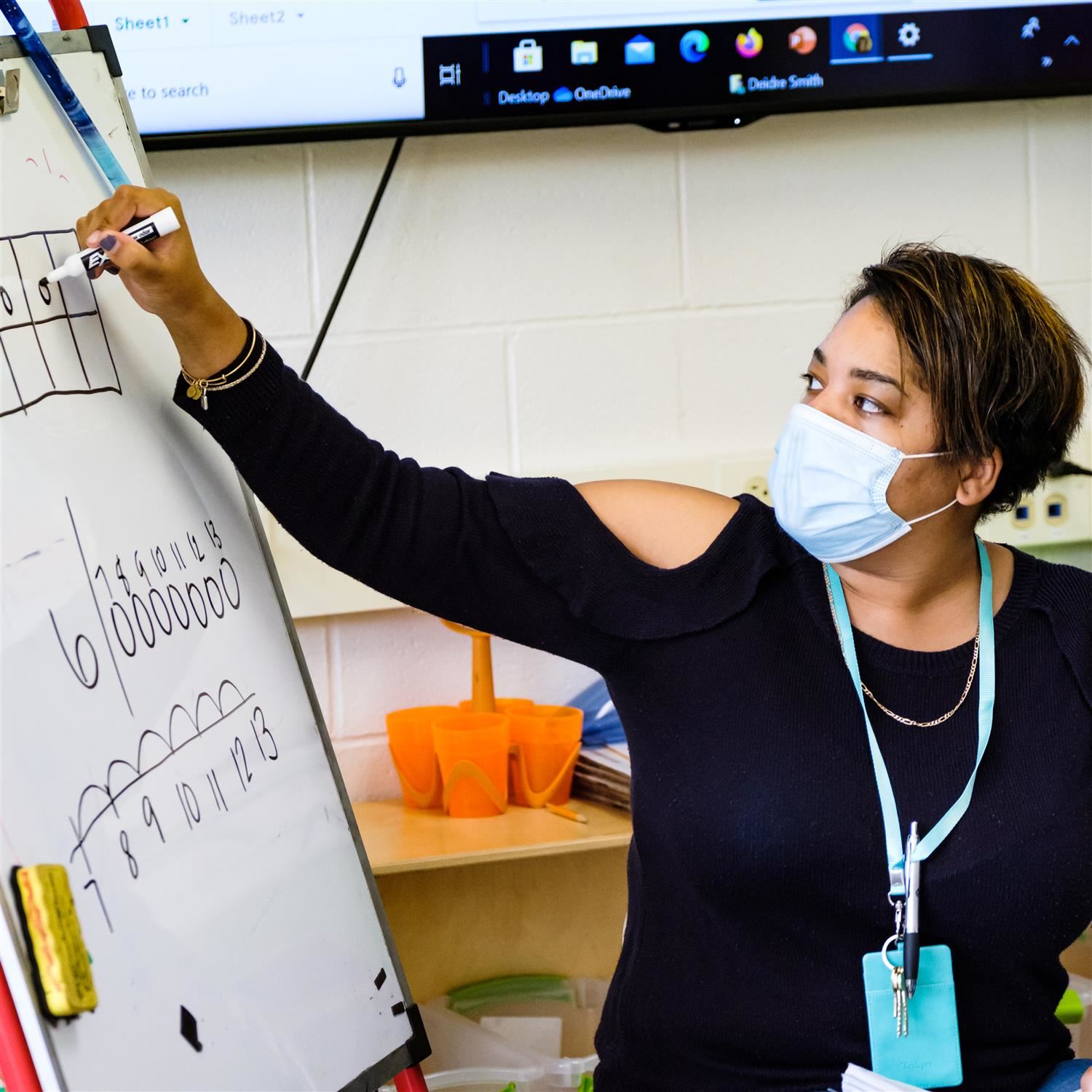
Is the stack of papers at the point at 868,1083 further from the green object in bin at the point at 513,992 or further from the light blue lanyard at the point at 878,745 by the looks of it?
the green object in bin at the point at 513,992

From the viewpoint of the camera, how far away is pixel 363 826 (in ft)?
5.38

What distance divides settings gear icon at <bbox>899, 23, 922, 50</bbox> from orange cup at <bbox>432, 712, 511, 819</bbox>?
105 centimetres

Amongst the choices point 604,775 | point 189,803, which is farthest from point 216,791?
point 604,775

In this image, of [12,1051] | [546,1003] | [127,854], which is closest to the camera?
[12,1051]

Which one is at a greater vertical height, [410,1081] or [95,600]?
[95,600]

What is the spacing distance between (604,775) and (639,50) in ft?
3.09

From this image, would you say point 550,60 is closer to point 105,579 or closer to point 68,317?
point 68,317

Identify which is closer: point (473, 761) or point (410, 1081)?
point (410, 1081)

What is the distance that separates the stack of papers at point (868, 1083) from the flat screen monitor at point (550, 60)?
3.88 ft

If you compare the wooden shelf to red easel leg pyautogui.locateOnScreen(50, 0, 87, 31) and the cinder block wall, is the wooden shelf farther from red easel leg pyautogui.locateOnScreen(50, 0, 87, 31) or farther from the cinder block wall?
red easel leg pyautogui.locateOnScreen(50, 0, 87, 31)

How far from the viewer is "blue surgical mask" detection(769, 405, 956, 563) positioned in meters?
1.14

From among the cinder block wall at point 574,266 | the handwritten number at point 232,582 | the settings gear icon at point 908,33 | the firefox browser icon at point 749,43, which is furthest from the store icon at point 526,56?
the handwritten number at point 232,582

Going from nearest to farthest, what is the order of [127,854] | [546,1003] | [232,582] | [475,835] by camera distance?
[127,854] < [232,582] < [475,835] < [546,1003]

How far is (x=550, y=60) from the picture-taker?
166 centimetres
